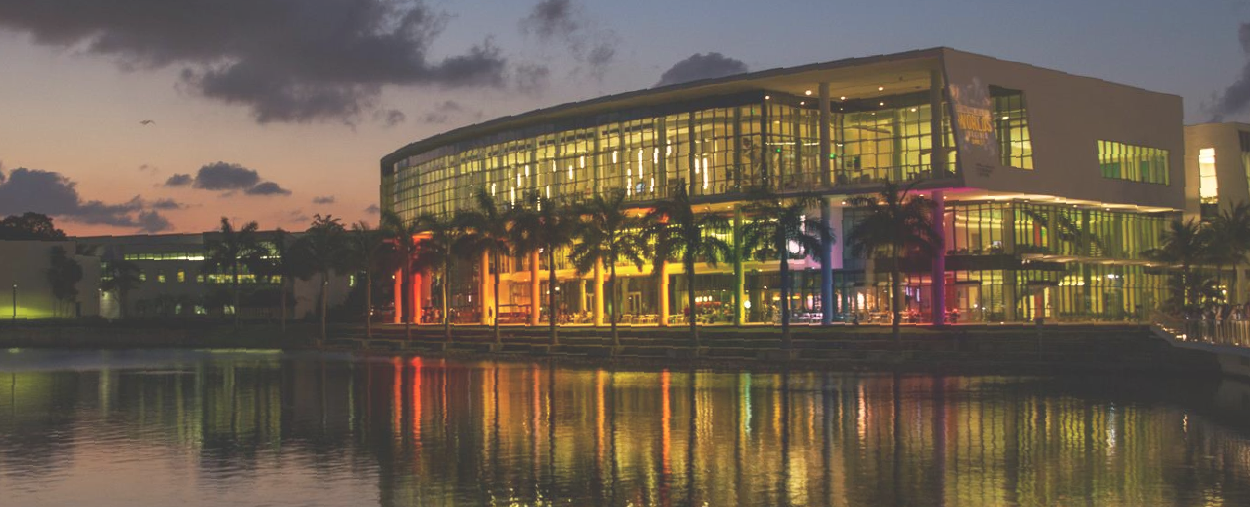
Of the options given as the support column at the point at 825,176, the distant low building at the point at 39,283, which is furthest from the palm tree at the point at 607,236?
the distant low building at the point at 39,283

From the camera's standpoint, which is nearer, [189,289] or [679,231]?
[679,231]

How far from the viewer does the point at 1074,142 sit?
81875mm

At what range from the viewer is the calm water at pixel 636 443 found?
807 inches

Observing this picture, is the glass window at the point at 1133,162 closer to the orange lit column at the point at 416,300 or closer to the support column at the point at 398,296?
the orange lit column at the point at 416,300

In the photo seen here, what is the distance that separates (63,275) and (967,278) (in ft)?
353

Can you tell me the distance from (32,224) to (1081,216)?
15743 cm

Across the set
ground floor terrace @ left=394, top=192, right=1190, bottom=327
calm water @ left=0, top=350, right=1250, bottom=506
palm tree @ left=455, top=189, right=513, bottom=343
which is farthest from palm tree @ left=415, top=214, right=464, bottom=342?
calm water @ left=0, top=350, right=1250, bottom=506

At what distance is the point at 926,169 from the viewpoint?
77.5 meters

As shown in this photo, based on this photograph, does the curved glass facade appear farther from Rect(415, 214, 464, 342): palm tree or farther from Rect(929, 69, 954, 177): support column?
Rect(415, 214, 464, 342): palm tree

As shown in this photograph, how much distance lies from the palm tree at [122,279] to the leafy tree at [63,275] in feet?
9.90

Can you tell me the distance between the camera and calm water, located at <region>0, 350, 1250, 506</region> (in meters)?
20.5

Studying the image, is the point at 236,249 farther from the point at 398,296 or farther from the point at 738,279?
the point at 738,279

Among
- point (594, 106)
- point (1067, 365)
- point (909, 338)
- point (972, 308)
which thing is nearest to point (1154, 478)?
point (1067, 365)

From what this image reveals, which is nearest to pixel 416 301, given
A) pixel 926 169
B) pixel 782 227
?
pixel 926 169
